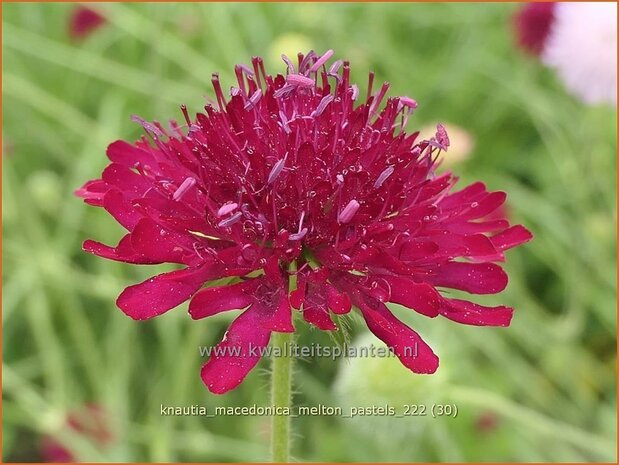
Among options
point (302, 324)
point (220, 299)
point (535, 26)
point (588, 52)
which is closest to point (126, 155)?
point (220, 299)

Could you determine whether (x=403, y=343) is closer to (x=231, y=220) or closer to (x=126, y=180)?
(x=231, y=220)

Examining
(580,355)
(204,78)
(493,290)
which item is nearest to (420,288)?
(493,290)

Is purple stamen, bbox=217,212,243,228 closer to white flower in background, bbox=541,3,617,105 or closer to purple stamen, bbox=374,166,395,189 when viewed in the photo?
purple stamen, bbox=374,166,395,189

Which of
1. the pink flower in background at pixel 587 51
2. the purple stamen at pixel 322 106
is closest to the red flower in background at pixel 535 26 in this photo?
the pink flower in background at pixel 587 51

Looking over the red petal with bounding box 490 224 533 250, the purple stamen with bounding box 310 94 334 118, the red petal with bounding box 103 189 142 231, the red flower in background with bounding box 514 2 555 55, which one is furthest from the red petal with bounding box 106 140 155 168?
the red flower in background with bounding box 514 2 555 55

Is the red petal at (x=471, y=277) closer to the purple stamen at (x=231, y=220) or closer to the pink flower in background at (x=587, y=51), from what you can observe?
the purple stamen at (x=231, y=220)

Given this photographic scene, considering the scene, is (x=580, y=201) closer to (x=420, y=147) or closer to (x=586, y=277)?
(x=586, y=277)
